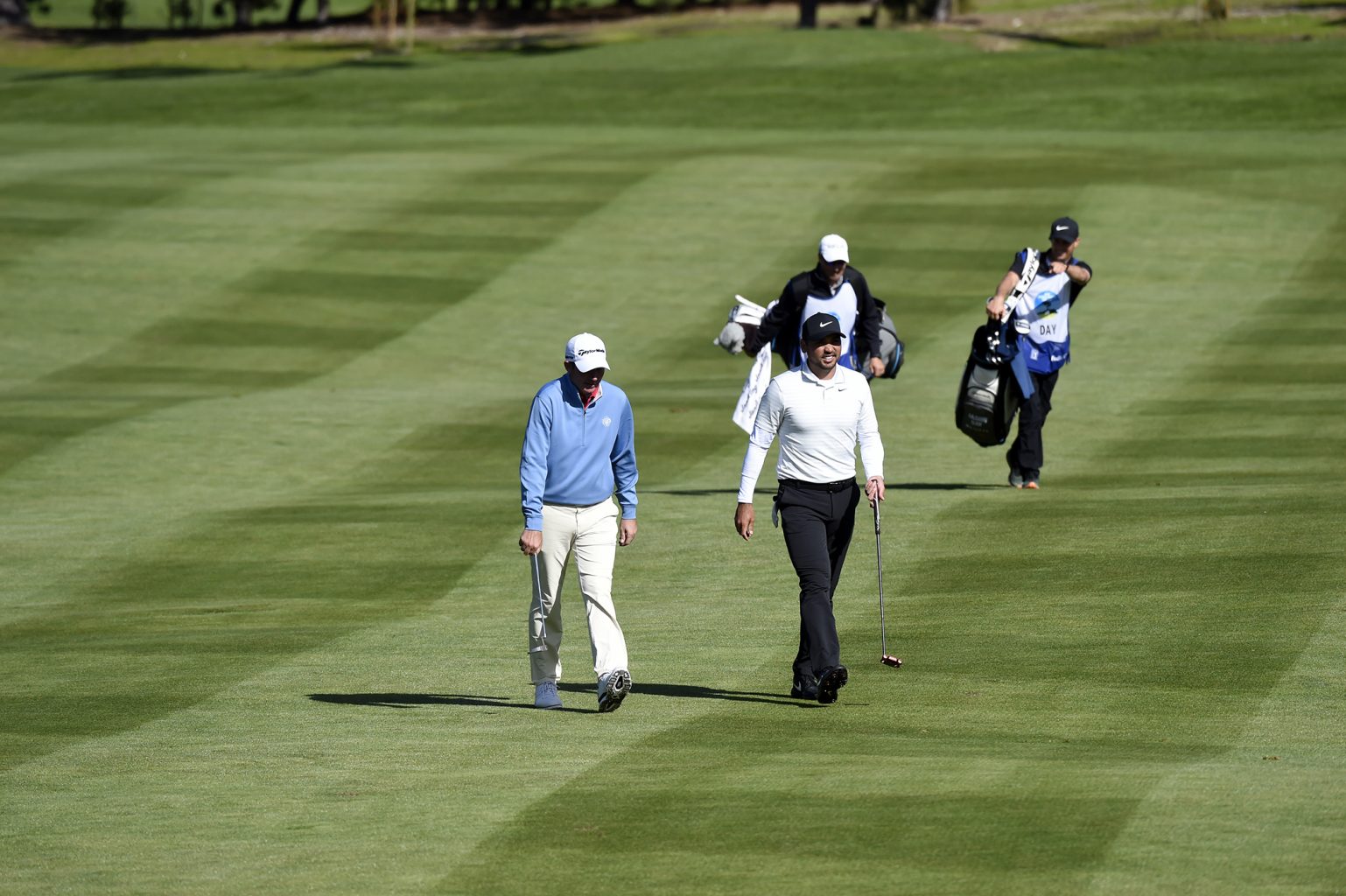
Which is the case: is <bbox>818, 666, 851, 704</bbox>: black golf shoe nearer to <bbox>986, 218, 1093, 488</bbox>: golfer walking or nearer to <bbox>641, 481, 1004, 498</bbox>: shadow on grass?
<bbox>986, 218, 1093, 488</bbox>: golfer walking

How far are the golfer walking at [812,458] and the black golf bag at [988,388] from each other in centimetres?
658

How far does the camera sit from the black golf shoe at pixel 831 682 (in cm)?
1121

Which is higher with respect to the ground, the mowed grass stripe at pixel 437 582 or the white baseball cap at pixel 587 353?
the white baseball cap at pixel 587 353

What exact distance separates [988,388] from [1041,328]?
2.36 ft

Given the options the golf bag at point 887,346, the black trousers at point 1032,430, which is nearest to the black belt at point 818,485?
the golf bag at point 887,346

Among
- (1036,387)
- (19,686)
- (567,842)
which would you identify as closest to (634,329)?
(1036,387)

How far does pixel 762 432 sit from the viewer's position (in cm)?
1181

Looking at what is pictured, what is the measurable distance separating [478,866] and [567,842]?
0.45 meters

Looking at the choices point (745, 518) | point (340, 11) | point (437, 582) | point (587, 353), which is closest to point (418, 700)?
point (745, 518)

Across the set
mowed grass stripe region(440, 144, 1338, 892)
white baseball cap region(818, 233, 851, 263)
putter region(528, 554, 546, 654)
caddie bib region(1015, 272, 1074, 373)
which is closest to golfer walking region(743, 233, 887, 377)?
white baseball cap region(818, 233, 851, 263)

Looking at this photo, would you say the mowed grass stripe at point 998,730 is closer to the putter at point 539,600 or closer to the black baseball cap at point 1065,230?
the putter at point 539,600

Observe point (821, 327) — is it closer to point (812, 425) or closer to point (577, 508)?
point (812, 425)

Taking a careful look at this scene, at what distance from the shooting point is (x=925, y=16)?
72938mm

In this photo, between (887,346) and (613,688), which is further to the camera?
(887,346)
